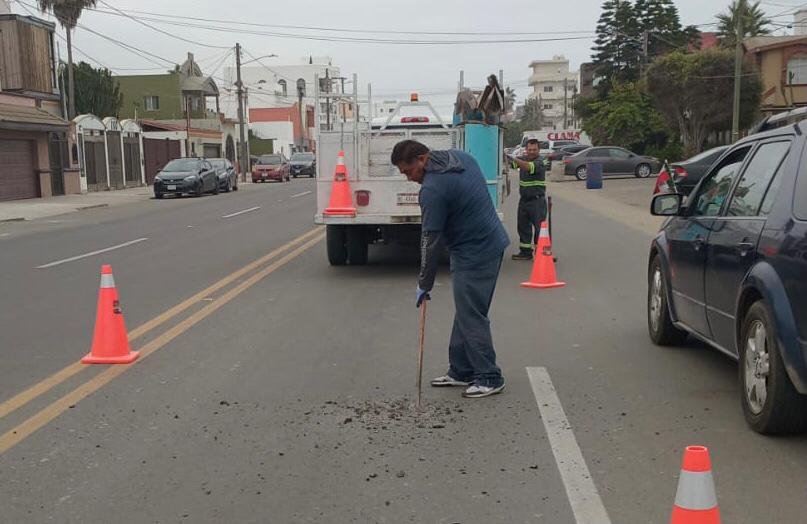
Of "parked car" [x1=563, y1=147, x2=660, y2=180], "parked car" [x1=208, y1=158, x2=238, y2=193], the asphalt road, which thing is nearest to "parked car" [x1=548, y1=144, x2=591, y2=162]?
"parked car" [x1=563, y1=147, x2=660, y2=180]

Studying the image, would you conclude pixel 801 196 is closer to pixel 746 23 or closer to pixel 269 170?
pixel 269 170

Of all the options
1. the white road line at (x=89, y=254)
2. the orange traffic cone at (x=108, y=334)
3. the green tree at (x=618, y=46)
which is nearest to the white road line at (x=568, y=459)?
the orange traffic cone at (x=108, y=334)

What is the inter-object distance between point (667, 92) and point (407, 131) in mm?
32651

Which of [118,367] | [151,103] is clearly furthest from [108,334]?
[151,103]

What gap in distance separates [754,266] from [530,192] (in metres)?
7.49

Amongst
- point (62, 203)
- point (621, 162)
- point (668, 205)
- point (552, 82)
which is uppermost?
point (552, 82)

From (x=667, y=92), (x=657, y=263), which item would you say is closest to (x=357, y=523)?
(x=657, y=263)

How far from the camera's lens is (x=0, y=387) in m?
6.09

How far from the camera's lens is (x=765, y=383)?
469 cm

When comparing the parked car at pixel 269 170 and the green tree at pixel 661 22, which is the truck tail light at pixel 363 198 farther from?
the green tree at pixel 661 22

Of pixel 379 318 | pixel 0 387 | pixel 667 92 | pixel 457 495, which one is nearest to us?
pixel 457 495

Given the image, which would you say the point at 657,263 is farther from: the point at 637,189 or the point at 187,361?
the point at 637,189

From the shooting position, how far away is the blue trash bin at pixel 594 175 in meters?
32.1

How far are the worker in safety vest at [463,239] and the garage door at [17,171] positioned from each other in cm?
2931
